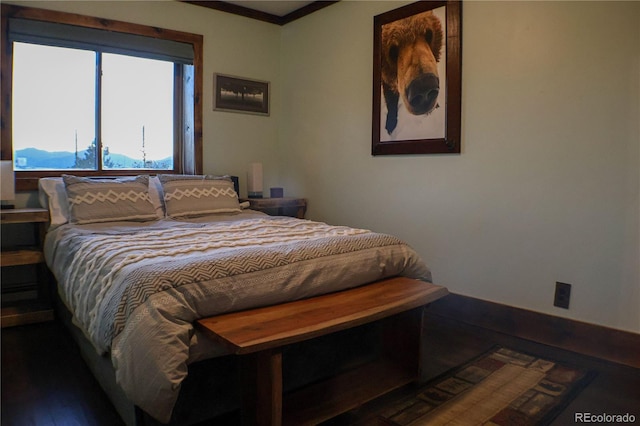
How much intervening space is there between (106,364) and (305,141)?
277cm

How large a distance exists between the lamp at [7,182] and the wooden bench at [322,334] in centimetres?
205

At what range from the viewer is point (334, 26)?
381 cm

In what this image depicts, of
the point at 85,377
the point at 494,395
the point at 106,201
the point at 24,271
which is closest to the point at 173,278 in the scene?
the point at 85,377

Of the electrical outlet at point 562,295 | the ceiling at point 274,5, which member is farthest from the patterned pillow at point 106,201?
the electrical outlet at point 562,295

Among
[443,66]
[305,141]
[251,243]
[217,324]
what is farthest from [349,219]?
[217,324]

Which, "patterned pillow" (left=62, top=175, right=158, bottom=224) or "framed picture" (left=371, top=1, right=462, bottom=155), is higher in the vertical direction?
"framed picture" (left=371, top=1, right=462, bottom=155)

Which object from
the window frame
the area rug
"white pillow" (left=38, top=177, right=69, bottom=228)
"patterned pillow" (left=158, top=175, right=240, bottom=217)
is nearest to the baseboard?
the area rug

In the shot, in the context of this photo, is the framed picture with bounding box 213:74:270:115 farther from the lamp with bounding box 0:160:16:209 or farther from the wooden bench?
the wooden bench

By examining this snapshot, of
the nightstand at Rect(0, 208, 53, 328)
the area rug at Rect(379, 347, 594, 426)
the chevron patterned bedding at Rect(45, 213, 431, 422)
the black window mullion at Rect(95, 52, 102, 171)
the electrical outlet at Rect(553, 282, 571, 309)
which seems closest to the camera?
the chevron patterned bedding at Rect(45, 213, 431, 422)

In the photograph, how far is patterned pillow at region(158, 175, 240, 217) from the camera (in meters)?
3.22

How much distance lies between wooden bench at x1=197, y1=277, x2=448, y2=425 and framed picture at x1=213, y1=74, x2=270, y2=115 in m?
2.53

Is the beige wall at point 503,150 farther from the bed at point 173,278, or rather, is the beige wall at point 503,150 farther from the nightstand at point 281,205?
the bed at point 173,278

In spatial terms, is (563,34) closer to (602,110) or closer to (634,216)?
(602,110)

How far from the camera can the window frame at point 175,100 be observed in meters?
3.06
